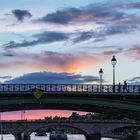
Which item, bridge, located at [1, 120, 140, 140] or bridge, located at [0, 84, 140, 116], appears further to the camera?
bridge, located at [1, 120, 140, 140]

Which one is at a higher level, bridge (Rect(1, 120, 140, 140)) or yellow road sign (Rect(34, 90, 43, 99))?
yellow road sign (Rect(34, 90, 43, 99))

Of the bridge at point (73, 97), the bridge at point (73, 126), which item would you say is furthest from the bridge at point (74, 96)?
the bridge at point (73, 126)

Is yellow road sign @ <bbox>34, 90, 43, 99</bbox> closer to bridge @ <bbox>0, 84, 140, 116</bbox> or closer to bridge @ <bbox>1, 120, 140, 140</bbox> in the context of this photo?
bridge @ <bbox>0, 84, 140, 116</bbox>

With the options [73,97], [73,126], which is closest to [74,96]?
[73,97]

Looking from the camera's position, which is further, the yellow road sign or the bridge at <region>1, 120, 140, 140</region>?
the bridge at <region>1, 120, 140, 140</region>

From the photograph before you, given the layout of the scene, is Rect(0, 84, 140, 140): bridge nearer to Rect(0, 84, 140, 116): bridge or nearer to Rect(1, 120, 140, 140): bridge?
Rect(0, 84, 140, 116): bridge

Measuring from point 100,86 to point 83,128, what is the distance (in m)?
88.2

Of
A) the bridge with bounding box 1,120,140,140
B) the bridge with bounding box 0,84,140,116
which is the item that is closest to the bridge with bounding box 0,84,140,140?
the bridge with bounding box 0,84,140,116

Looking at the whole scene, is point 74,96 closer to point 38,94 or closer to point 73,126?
point 38,94

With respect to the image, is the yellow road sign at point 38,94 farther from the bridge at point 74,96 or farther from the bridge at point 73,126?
the bridge at point 73,126

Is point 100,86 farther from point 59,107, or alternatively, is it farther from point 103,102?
point 59,107

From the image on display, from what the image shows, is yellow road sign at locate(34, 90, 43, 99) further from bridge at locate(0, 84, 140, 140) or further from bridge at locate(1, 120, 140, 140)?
bridge at locate(1, 120, 140, 140)

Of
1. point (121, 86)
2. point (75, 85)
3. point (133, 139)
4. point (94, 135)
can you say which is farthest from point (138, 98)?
point (133, 139)

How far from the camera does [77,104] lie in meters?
100
